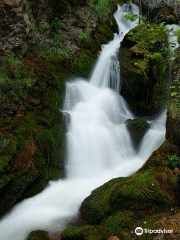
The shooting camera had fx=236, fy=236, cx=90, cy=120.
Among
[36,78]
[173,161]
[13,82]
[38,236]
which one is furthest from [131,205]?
[36,78]

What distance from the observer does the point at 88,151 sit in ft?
23.0

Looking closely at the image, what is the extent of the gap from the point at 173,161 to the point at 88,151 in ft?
9.34

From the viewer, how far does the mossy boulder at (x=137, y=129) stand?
25.4ft

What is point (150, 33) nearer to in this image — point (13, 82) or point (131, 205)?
point (13, 82)

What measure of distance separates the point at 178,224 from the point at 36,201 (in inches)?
126

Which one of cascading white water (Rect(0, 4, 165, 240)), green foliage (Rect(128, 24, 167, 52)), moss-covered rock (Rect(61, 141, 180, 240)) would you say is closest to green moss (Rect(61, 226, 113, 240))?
moss-covered rock (Rect(61, 141, 180, 240))

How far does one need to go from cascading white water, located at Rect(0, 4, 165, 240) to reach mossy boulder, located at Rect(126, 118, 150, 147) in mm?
167

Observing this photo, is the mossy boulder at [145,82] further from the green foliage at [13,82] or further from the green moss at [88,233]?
the green moss at [88,233]

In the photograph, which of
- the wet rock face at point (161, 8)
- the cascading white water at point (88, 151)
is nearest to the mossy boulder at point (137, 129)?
the cascading white water at point (88, 151)

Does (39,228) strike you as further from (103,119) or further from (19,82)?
(103,119)

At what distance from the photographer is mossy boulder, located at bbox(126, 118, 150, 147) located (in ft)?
→ 25.4

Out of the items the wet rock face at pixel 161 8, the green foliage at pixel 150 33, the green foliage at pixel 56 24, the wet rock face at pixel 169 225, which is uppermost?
the wet rock face at pixel 161 8

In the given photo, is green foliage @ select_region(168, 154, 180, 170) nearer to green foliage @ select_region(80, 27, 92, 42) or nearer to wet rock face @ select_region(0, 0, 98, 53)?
wet rock face @ select_region(0, 0, 98, 53)

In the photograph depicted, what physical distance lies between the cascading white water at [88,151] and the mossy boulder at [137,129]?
17cm
